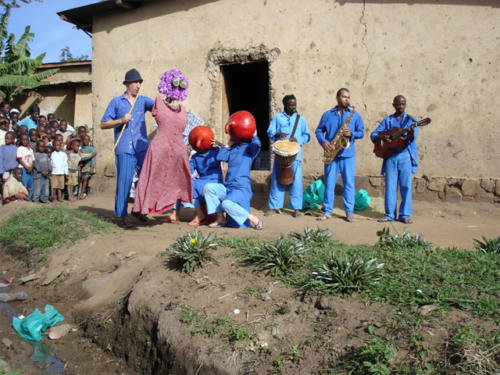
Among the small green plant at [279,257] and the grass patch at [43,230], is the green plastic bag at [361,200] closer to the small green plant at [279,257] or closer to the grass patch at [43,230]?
the small green plant at [279,257]

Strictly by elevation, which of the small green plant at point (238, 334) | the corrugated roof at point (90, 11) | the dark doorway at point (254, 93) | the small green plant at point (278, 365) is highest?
the corrugated roof at point (90, 11)

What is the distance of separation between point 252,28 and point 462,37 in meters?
3.73

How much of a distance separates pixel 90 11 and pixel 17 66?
16.3 feet

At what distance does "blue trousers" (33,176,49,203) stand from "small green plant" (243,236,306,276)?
602 centimetres

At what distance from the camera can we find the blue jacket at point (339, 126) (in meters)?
6.32

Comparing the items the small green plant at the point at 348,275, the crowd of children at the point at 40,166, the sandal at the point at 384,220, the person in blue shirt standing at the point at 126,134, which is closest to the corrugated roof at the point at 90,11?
the crowd of children at the point at 40,166

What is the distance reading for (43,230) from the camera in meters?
5.33

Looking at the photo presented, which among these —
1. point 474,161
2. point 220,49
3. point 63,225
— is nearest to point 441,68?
point 474,161

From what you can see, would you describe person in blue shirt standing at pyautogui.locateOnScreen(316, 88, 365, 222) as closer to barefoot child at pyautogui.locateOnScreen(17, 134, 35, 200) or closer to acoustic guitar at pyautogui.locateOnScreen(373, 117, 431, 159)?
acoustic guitar at pyautogui.locateOnScreen(373, 117, 431, 159)

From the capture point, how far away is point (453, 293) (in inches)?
106

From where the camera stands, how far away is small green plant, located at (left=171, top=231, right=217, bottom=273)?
142 inches

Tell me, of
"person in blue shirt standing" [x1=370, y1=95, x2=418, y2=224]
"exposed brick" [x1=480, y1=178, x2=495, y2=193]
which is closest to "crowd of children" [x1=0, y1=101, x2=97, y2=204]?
"person in blue shirt standing" [x1=370, y1=95, x2=418, y2=224]

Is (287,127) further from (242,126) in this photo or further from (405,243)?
(405,243)

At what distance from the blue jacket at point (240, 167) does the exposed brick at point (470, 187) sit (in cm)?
367
